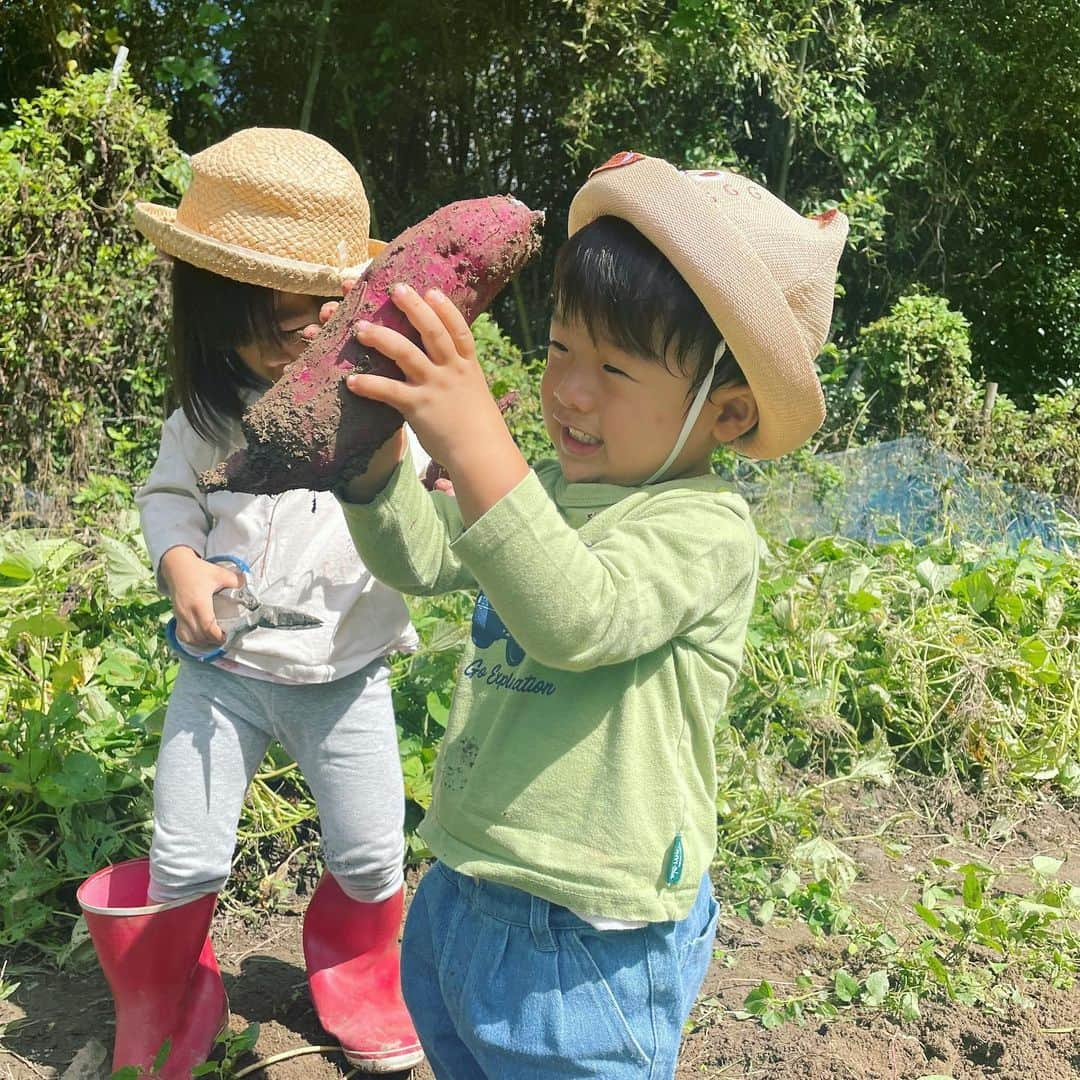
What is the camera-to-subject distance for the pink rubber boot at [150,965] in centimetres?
207

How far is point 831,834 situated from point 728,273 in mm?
2297

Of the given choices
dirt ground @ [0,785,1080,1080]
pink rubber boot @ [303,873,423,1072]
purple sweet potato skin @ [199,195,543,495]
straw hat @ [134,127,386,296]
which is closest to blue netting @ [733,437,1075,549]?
dirt ground @ [0,785,1080,1080]

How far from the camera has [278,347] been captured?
2.08 m

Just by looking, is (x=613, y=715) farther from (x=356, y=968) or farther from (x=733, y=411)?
(x=356, y=968)

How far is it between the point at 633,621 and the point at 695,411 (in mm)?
294

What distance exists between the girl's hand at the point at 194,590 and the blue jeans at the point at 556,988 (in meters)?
0.68

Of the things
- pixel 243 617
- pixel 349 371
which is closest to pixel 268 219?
pixel 243 617

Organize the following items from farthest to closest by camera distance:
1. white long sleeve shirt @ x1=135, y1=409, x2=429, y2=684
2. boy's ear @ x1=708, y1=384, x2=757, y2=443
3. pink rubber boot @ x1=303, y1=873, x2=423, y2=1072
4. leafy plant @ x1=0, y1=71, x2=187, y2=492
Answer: leafy plant @ x1=0, y1=71, x2=187, y2=492 < pink rubber boot @ x1=303, y1=873, x2=423, y2=1072 < white long sleeve shirt @ x1=135, y1=409, x2=429, y2=684 < boy's ear @ x1=708, y1=384, x2=757, y2=443

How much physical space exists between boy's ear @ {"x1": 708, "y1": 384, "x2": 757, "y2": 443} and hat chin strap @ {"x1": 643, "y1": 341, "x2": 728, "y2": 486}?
25 millimetres

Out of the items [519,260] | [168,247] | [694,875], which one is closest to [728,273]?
[519,260]

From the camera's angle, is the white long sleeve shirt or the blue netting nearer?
the white long sleeve shirt

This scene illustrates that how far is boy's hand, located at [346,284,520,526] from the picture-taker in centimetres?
119

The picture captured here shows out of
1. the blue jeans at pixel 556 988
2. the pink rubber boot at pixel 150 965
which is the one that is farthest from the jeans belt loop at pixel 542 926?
the pink rubber boot at pixel 150 965

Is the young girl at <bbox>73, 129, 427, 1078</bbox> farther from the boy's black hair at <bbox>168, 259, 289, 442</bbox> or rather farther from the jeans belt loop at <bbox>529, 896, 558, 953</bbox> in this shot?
the jeans belt loop at <bbox>529, 896, 558, 953</bbox>
